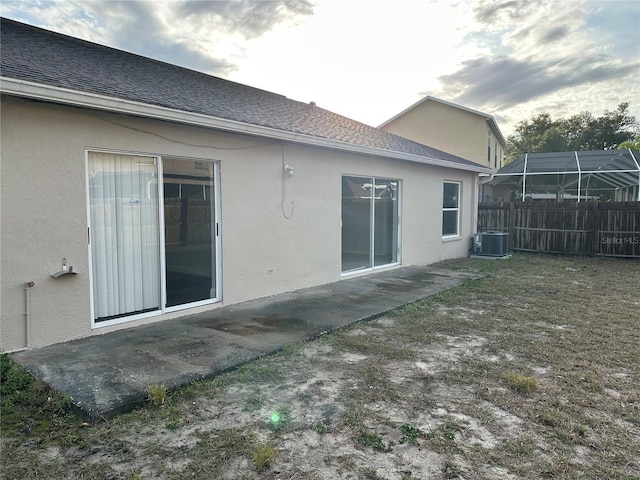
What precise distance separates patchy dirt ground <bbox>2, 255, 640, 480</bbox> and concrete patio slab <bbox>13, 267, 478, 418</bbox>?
22cm

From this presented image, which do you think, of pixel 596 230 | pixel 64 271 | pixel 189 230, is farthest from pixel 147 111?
pixel 596 230

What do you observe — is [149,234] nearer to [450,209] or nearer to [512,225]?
[450,209]

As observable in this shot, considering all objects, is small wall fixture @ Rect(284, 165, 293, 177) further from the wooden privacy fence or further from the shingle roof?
the wooden privacy fence

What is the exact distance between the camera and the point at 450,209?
39.8 feet

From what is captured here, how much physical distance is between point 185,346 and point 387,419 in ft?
7.63

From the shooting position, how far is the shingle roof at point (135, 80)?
4.51 metres

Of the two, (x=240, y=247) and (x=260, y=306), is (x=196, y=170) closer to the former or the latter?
(x=240, y=247)

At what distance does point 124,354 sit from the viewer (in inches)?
161

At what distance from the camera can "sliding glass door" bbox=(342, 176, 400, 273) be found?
849 cm

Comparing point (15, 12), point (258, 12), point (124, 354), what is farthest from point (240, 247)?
point (258, 12)

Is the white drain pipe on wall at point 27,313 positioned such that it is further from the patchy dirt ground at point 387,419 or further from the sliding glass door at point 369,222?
the sliding glass door at point 369,222

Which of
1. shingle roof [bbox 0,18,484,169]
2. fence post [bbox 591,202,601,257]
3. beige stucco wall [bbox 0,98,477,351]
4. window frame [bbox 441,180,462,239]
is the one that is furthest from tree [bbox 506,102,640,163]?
shingle roof [bbox 0,18,484,169]

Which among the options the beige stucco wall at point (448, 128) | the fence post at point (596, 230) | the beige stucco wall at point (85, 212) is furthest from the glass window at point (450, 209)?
the beige stucco wall at point (448, 128)

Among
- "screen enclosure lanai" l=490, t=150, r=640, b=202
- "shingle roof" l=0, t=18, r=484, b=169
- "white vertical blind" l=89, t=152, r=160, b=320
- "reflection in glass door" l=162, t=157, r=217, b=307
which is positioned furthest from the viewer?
"screen enclosure lanai" l=490, t=150, r=640, b=202
